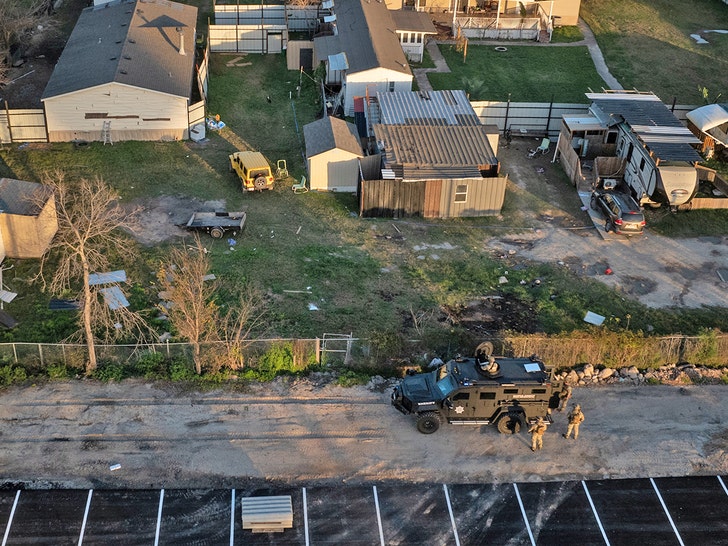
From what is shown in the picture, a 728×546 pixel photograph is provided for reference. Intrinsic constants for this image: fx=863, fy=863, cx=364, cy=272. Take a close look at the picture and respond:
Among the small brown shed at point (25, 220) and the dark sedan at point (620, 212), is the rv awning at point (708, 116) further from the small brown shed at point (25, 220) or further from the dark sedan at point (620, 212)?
the small brown shed at point (25, 220)

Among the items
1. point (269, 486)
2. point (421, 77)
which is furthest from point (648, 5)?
point (269, 486)

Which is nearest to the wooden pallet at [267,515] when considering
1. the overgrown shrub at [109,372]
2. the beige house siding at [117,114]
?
the overgrown shrub at [109,372]

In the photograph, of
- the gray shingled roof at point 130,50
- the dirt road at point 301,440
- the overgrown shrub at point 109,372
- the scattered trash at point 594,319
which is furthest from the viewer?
the gray shingled roof at point 130,50

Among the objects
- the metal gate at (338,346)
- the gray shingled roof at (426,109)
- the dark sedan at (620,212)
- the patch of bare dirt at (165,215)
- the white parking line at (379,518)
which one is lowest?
the white parking line at (379,518)

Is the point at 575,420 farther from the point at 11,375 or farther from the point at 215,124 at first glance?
the point at 215,124

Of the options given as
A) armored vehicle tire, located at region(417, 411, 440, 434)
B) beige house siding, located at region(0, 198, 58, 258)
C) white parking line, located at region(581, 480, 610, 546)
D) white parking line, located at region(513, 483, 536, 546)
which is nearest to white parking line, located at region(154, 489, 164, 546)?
armored vehicle tire, located at region(417, 411, 440, 434)
